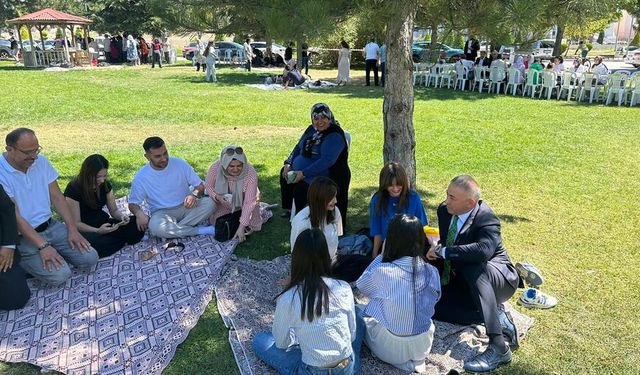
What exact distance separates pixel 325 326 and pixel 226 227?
2.50 meters

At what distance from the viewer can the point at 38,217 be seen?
4.36m

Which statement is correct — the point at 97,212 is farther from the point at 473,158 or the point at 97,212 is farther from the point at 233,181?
the point at 473,158

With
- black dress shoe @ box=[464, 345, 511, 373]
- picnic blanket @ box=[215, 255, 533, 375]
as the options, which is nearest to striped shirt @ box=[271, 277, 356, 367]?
picnic blanket @ box=[215, 255, 533, 375]

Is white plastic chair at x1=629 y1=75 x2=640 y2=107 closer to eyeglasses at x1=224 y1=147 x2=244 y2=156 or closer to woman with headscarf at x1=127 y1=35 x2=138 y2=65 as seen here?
eyeglasses at x1=224 y1=147 x2=244 y2=156

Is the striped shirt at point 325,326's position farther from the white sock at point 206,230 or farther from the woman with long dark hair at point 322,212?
the white sock at point 206,230

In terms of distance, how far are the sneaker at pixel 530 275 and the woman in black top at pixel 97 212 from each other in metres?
3.63

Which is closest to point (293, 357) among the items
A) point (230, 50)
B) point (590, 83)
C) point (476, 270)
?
point (476, 270)

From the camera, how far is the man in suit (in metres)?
3.34

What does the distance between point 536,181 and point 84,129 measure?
8560 millimetres

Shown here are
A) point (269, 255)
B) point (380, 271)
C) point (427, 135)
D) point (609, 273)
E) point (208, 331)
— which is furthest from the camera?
point (427, 135)

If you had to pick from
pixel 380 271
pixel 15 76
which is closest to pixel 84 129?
pixel 380 271

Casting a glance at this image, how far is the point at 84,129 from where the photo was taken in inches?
403

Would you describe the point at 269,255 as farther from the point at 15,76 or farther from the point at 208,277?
the point at 15,76

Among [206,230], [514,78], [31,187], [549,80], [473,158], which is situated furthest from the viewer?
[514,78]
